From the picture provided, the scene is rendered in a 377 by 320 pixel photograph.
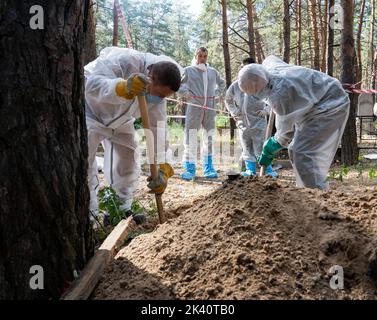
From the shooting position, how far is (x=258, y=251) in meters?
2.00

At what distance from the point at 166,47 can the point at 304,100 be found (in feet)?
154

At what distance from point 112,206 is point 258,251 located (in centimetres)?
228

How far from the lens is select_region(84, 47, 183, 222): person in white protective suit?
3205 mm

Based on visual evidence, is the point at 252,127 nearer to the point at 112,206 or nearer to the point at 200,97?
the point at 200,97

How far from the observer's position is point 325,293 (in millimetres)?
1791

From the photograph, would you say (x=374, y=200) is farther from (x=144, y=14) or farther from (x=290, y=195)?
(x=144, y=14)

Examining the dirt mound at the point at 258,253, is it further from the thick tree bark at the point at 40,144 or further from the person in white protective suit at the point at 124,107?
the person in white protective suit at the point at 124,107

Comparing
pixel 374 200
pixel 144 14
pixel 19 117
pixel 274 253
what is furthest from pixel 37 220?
pixel 144 14

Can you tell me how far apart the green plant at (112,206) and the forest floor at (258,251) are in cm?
141

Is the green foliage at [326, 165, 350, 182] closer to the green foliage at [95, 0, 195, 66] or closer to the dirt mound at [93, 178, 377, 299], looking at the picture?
the dirt mound at [93, 178, 377, 299]

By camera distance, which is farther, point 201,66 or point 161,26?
point 161,26

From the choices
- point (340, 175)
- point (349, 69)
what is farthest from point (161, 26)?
point (340, 175)

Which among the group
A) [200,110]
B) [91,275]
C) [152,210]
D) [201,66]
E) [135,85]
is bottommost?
[152,210]

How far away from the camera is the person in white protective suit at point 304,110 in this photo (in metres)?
4.09
